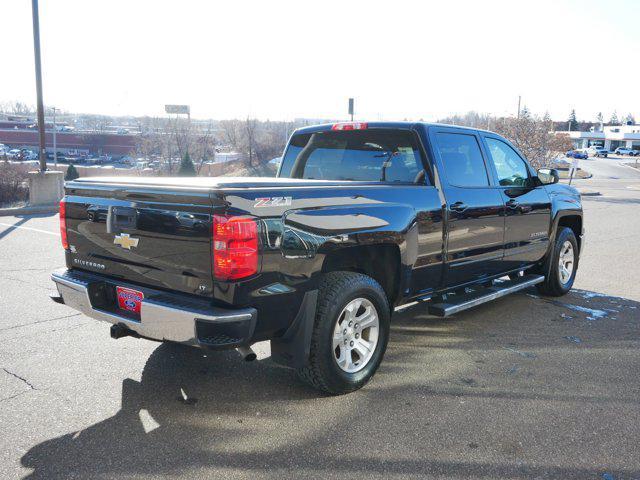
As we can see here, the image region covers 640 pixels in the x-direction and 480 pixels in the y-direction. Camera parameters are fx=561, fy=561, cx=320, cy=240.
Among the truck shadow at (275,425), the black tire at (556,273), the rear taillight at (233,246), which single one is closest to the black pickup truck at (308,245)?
the rear taillight at (233,246)

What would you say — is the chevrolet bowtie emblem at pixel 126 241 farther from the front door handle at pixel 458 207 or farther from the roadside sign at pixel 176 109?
the roadside sign at pixel 176 109

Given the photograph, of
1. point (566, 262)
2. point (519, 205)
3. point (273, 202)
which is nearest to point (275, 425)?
point (273, 202)

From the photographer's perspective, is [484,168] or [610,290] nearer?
[484,168]

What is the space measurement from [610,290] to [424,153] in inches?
159

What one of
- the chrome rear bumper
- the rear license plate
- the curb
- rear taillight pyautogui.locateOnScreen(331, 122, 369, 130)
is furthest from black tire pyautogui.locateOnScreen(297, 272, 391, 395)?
the curb

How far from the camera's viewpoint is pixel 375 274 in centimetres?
441

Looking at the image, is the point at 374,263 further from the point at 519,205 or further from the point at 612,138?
the point at 612,138

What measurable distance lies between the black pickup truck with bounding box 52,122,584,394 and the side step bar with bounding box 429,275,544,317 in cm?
2

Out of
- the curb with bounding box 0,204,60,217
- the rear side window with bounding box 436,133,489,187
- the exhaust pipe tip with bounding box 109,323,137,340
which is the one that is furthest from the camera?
the curb with bounding box 0,204,60,217

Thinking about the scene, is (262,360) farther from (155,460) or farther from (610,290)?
(610,290)

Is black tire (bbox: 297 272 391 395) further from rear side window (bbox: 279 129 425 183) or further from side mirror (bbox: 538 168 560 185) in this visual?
side mirror (bbox: 538 168 560 185)

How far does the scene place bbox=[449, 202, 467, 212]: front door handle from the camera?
4.78m

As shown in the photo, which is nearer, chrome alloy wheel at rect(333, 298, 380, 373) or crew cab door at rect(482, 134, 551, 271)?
chrome alloy wheel at rect(333, 298, 380, 373)

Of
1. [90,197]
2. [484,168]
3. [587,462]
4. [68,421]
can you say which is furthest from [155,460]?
[484,168]
